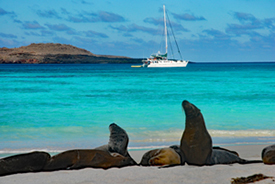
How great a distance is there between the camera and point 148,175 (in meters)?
4.27

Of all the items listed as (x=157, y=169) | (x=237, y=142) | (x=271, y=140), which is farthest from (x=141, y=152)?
(x=271, y=140)

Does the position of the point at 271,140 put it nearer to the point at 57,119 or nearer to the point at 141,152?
the point at 141,152

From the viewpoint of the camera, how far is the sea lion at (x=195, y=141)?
4791 mm

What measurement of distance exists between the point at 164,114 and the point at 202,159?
7.63 meters

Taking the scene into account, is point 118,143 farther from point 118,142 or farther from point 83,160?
point 83,160

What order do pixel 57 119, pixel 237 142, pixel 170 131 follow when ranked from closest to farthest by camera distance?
pixel 237 142
pixel 170 131
pixel 57 119

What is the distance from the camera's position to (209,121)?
1075 cm

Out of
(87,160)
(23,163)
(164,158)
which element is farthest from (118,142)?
(23,163)

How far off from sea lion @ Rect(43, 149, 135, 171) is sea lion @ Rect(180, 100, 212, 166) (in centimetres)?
95

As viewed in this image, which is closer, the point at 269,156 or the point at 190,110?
the point at 269,156

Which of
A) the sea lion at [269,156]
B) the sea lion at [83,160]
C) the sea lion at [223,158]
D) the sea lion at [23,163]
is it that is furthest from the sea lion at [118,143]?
the sea lion at [269,156]

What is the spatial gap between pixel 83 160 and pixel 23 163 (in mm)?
831

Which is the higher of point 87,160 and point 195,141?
point 195,141

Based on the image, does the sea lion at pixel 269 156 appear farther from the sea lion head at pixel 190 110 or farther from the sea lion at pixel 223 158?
the sea lion head at pixel 190 110
